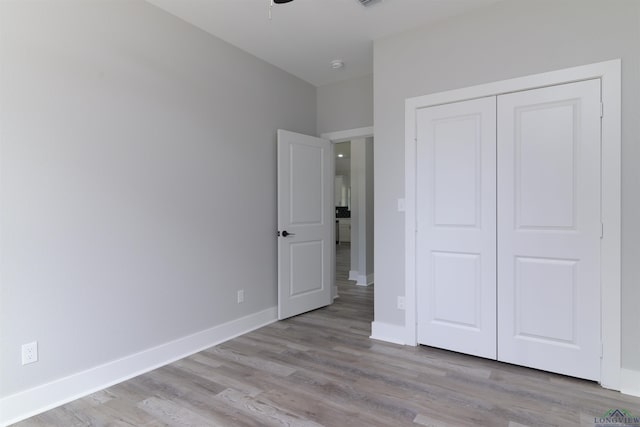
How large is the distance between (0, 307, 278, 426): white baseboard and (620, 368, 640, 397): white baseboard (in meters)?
2.94

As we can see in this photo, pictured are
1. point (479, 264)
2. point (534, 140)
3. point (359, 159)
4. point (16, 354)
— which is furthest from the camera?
point (359, 159)

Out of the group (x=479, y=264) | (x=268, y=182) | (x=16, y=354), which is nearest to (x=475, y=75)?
(x=479, y=264)

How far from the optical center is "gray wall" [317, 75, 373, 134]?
4.04 metres

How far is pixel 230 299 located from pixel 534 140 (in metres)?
2.90

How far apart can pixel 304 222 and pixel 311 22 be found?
2.02 m

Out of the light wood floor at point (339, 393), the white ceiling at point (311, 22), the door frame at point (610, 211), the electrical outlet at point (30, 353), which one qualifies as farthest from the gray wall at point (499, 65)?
the electrical outlet at point (30, 353)

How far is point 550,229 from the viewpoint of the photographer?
8.05 feet

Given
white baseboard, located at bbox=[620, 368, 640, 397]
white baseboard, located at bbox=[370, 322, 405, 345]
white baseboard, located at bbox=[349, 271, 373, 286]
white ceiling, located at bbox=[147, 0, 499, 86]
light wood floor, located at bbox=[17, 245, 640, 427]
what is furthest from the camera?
white baseboard, located at bbox=[349, 271, 373, 286]

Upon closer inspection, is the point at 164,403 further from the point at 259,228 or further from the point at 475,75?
the point at 475,75

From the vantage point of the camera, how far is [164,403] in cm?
214

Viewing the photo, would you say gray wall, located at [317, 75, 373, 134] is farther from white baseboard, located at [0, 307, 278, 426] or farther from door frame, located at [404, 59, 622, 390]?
white baseboard, located at [0, 307, 278, 426]

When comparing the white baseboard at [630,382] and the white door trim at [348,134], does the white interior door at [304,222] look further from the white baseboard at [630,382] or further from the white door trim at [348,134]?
the white baseboard at [630,382]

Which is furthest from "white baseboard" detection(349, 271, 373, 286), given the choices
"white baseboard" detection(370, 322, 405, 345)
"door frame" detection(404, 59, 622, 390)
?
"door frame" detection(404, 59, 622, 390)

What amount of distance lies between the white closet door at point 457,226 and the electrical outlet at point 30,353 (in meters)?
2.74
